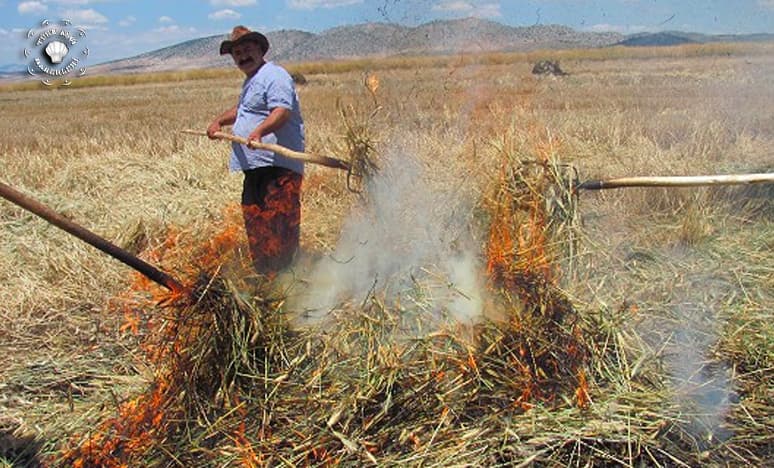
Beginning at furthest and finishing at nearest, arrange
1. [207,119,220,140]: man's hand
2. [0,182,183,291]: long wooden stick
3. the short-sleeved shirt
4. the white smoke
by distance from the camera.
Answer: [207,119,220,140]: man's hand, the short-sleeved shirt, the white smoke, [0,182,183,291]: long wooden stick

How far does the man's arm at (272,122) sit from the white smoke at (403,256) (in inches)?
28.5

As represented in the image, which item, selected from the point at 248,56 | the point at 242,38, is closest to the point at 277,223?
the point at 248,56

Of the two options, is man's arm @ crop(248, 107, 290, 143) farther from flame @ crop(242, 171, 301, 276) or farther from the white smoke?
the white smoke

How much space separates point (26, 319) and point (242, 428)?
2091 mm

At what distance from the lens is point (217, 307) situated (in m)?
3.11

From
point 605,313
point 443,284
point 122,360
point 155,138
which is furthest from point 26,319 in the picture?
point 155,138

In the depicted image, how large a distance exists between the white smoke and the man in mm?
352

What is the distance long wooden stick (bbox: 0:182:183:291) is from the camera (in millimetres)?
2725

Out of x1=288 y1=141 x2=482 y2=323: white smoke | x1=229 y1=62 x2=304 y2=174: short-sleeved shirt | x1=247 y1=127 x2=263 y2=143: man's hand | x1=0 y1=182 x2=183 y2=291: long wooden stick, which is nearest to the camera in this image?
x1=0 y1=182 x2=183 y2=291: long wooden stick

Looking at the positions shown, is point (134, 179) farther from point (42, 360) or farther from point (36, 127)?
point (36, 127)

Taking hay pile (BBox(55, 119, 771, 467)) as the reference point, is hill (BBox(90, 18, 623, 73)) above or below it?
above

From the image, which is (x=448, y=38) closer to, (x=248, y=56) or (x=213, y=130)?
(x=248, y=56)

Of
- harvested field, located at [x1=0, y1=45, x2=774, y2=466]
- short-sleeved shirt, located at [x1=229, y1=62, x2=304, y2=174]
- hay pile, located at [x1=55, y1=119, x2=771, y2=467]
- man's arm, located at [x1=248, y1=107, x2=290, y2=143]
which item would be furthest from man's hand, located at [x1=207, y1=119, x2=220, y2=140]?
hay pile, located at [x1=55, y1=119, x2=771, y2=467]

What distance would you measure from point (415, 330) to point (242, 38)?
2349mm
